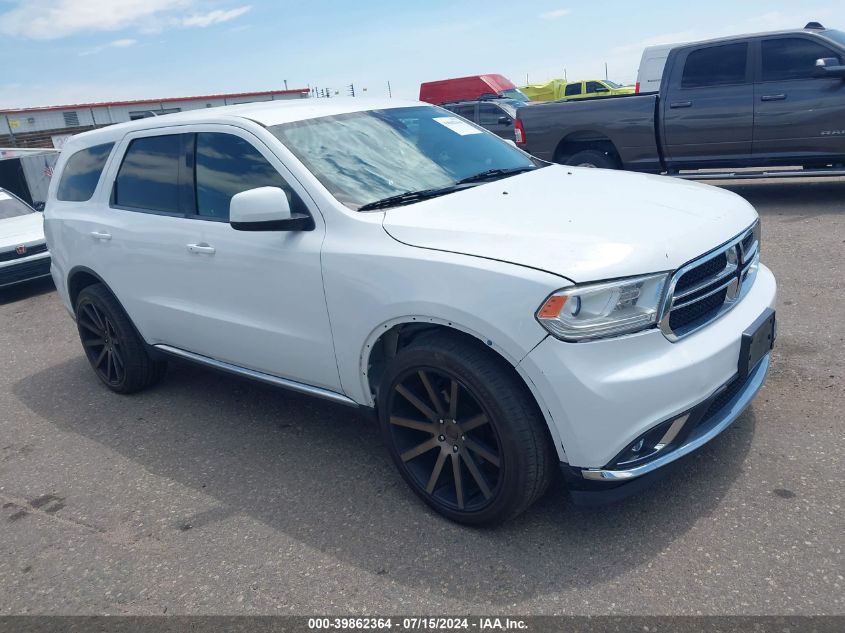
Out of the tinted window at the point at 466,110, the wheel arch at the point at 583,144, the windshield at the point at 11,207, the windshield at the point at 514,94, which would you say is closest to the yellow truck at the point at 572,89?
the windshield at the point at 514,94

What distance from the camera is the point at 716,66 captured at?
923 centimetres

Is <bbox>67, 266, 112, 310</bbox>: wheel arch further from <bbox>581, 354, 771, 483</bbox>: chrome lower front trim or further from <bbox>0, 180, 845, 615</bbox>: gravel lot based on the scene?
Result: <bbox>581, 354, 771, 483</bbox>: chrome lower front trim

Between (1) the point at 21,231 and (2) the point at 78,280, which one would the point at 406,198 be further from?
(1) the point at 21,231

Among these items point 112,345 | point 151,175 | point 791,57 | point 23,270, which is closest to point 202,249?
point 151,175

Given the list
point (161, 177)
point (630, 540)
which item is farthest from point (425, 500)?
point (161, 177)

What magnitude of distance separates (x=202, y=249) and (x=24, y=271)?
6.36m

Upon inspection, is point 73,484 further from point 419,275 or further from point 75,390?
point 419,275

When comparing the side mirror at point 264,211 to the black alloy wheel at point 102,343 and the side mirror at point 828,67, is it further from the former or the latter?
the side mirror at point 828,67

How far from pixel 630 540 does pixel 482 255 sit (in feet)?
4.23

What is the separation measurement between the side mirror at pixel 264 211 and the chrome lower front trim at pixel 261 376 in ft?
2.64

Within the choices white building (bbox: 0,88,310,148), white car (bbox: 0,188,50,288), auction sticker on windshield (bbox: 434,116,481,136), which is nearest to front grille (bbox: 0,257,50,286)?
white car (bbox: 0,188,50,288)

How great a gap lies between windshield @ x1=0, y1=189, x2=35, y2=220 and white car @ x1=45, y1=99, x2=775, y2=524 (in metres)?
6.91

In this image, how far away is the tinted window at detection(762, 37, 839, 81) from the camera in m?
8.65

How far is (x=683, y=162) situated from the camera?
9.68 metres
